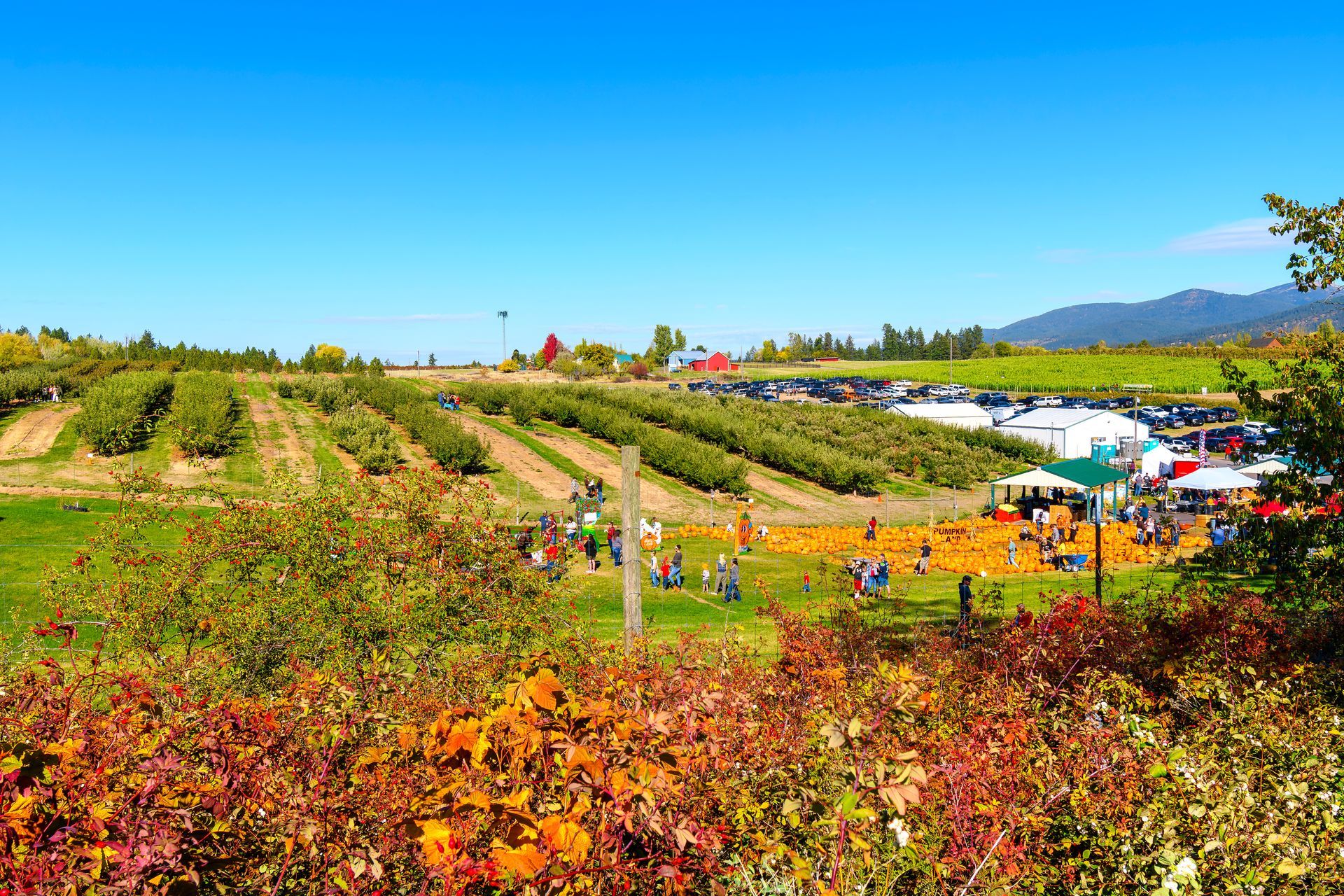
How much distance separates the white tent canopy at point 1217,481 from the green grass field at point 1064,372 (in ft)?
222

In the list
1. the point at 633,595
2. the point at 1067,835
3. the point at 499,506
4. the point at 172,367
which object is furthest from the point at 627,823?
the point at 172,367

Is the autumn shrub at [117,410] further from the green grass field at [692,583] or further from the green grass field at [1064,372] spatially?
the green grass field at [1064,372]

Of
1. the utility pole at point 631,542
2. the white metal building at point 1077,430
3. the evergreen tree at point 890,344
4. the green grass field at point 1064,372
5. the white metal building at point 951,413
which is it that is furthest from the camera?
the evergreen tree at point 890,344

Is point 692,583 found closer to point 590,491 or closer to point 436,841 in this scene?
point 590,491

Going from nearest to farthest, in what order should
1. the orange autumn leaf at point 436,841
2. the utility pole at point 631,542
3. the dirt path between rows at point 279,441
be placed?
the orange autumn leaf at point 436,841, the utility pole at point 631,542, the dirt path between rows at point 279,441

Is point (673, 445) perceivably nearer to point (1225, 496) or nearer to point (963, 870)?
point (1225, 496)

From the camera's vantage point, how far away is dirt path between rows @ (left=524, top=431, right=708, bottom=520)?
1271 inches

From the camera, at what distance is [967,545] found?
26.1 m

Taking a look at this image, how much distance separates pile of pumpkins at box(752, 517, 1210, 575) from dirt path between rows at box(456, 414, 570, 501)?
8.06m

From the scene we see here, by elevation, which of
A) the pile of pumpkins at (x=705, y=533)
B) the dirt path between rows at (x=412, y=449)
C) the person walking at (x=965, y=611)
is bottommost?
the pile of pumpkins at (x=705, y=533)

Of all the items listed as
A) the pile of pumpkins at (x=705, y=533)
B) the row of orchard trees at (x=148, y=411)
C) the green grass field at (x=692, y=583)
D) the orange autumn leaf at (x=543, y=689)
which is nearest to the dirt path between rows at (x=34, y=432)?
the row of orchard trees at (x=148, y=411)

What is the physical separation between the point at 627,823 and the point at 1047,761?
107 inches

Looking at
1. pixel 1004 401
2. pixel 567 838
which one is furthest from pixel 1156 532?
pixel 1004 401

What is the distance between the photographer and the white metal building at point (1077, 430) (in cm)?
4788
